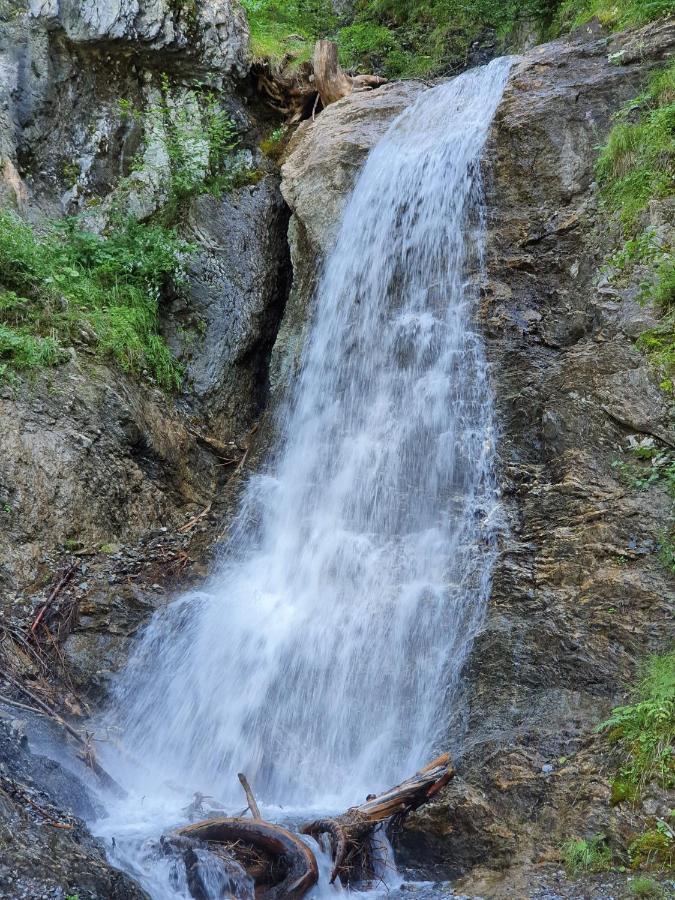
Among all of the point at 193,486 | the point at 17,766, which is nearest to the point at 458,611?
the point at 17,766

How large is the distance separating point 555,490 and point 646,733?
6.77ft

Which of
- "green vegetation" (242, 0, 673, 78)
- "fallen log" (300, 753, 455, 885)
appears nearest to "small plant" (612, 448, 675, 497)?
"fallen log" (300, 753, 455, 885)

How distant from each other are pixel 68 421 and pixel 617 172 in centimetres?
601

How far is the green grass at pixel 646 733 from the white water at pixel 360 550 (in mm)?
1234

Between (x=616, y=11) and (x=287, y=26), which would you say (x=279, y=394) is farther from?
(x=287, y=26)

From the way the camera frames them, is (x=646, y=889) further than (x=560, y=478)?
No

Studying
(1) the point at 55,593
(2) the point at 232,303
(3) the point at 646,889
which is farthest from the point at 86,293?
(3) the point at 646,889

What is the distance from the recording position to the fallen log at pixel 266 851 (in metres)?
4.03

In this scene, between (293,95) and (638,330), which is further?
(293,95)

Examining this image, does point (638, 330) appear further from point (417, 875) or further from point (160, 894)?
point (160, 894)

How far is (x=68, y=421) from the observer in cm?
751

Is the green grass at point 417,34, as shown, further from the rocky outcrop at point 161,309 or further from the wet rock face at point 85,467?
the wet rock face at point 85,467

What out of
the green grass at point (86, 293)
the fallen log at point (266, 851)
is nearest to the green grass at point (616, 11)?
the green grass at point (86, 293)

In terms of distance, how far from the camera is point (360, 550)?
6.66 metres
